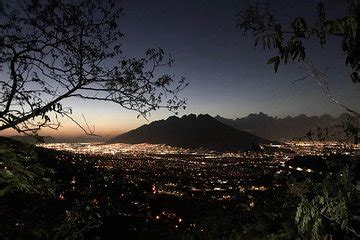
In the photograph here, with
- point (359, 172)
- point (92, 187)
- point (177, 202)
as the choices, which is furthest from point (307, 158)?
point (92, 187)

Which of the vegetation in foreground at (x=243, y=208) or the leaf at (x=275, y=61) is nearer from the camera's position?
the leaf at (x=275, y=61)

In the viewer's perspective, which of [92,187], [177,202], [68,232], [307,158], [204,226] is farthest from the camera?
[307,158]

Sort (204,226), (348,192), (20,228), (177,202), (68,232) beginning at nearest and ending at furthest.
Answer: (348,192) → (20,228) → (68,232) → (204,226) → (177,202)

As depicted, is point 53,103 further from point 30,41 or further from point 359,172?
point 359,172

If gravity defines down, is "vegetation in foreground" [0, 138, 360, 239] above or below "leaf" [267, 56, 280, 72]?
below

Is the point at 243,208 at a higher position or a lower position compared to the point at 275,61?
lower

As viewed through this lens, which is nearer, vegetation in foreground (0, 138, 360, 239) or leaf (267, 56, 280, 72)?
leaf (267, 56, 280, 72)

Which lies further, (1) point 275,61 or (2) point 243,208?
(2) point 243,208

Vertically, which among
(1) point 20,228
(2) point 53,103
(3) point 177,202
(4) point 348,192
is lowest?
(3) point 177,202

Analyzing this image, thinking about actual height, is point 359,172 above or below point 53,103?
below

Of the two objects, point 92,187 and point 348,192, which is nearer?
point 348,192

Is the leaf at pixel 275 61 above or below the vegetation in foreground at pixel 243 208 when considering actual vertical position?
above
